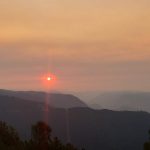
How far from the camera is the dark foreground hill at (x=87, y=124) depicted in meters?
119

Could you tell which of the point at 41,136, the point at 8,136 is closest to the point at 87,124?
the point at 8,136

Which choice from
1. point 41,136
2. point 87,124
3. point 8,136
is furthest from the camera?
point 87,124

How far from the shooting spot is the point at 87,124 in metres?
135

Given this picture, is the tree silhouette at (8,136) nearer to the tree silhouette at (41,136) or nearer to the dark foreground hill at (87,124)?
the tree silhouette at (41,136)

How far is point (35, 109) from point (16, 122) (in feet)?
42.0

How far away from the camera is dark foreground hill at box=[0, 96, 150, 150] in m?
119

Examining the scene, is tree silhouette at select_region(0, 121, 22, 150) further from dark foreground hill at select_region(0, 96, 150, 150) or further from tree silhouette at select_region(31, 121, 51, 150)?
dark foreground hill at select_region(0, 96, 150, 150)

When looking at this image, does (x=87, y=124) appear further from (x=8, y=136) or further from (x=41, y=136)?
(x=41, y=136)

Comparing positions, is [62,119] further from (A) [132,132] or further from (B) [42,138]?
(B) [42,138]

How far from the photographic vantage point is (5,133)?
35281mm

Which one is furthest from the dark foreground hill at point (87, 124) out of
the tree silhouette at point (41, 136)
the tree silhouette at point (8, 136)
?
Answer: the tree silhouette at point (41, 136)

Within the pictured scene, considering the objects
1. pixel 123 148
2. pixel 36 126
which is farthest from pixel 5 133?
pixel 123 148

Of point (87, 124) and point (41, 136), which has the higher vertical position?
point (87, 124)

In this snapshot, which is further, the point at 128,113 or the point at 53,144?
the point at 128,113
